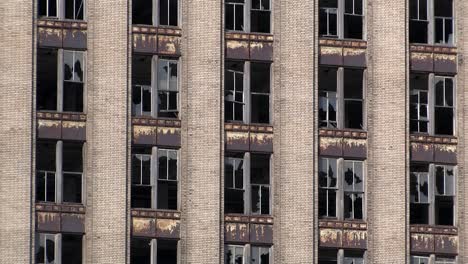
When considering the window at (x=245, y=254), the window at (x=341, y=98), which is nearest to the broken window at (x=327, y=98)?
the window at (x=341, y=98)

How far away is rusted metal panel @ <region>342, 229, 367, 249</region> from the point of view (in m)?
117

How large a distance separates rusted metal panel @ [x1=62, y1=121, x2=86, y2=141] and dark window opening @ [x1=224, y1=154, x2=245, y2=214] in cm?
528

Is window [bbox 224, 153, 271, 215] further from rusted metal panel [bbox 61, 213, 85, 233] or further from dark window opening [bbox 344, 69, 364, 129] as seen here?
rusted metal panel [bbox 61, 213, 85, 233]

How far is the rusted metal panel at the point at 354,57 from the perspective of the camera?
118375 mm

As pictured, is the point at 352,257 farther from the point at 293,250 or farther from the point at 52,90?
the point at 52,90

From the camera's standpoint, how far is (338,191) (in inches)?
4628

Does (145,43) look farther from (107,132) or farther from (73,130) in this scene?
(73,130)

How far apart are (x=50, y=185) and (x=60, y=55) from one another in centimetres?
471

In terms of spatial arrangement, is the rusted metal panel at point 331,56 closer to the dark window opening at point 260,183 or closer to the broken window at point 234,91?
the broken window at point 234,91

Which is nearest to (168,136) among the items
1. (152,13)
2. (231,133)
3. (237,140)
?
(231,133)

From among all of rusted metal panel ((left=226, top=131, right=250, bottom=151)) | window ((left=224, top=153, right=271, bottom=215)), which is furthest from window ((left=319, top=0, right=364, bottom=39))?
window ((left=224, top=153, right=271, bottom=215))

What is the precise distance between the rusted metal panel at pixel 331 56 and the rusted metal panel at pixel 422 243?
690 cm

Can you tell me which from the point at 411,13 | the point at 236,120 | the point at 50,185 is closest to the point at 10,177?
the point at 50,185

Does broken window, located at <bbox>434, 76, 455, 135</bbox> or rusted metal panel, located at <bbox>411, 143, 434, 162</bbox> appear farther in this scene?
broken window, located at <bbox>434, 76, 455, 135</bbox>
